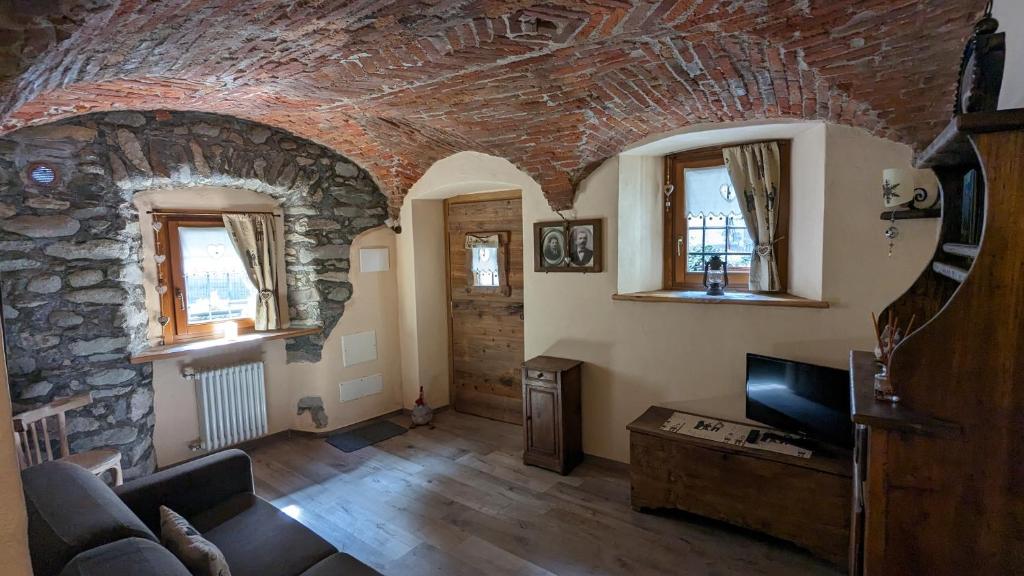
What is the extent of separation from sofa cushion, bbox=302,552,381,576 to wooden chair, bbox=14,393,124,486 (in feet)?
5.56

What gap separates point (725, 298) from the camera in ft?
9.94

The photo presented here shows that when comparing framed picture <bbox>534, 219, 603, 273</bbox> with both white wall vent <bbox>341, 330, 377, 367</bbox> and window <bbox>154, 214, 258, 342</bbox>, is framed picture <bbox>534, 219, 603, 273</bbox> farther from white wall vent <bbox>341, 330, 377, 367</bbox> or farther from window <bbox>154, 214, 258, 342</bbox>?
window <bbox>154, 214, 258, 342</bbox>

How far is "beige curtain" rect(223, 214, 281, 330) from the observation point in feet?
12.7

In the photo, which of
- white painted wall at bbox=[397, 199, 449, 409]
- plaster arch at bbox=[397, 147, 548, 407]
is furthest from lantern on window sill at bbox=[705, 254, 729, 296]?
white painted wall at bbox=[397, 199, 449, 409]

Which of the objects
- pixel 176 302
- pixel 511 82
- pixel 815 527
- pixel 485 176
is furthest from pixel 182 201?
pixel 815 527

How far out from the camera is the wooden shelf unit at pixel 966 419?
1.10m

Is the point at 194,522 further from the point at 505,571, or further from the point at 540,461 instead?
the point at 540,461

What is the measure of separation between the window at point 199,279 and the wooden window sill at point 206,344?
0.43 feet

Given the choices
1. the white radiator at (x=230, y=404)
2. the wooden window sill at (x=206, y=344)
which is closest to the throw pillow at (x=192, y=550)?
the wooden window sill at (x=206, y=344)

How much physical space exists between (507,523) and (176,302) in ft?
9.26

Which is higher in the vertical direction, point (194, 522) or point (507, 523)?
point (194, 522)

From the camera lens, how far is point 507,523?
2.92 m

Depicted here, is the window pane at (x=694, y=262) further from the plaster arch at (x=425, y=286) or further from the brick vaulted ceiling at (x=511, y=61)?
the plaster arch at (x=425, y=286)

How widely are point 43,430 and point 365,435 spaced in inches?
80.6
